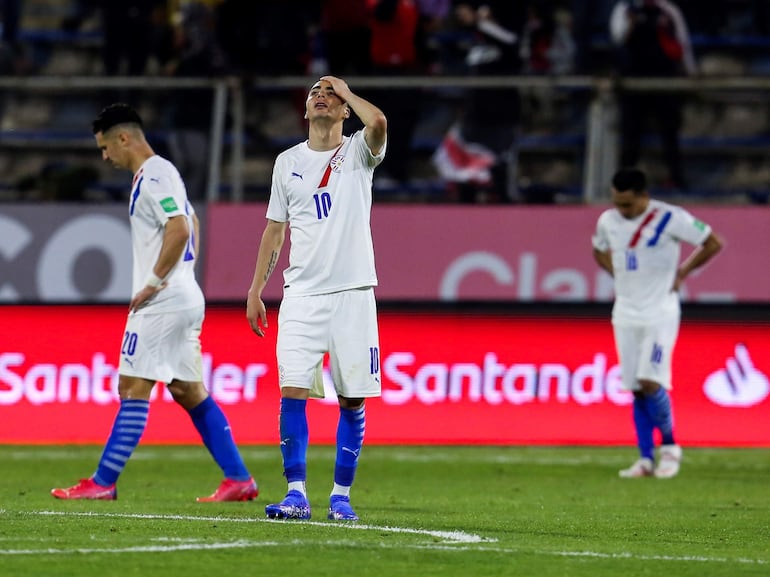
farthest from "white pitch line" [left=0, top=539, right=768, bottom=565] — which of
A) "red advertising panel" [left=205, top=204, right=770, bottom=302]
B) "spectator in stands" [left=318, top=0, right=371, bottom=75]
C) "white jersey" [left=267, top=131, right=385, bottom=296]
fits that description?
"spectator in stands" [left=318, top=0, right=371, bottom=75]

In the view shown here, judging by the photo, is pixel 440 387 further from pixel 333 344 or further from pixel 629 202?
pixel 333 344

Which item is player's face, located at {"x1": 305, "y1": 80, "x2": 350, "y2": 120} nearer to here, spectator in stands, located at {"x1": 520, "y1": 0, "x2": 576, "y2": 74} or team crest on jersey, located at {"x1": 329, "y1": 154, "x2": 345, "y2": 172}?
team crest on jersey, located at {"x1": 329, "y1": 154, "x2": 345, "y2": 172}

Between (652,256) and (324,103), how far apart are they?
537 cm

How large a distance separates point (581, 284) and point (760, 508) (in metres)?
5.67

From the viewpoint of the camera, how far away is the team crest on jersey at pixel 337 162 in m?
8.18

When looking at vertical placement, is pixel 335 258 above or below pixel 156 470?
above

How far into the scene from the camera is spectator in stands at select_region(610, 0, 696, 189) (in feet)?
50.7

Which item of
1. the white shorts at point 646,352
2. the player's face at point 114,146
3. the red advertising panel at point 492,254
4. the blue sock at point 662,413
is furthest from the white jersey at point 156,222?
the red advertising panel at point 492,254

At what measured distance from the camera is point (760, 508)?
9.76 metres

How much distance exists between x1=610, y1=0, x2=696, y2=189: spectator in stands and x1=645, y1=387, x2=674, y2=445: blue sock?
335cm

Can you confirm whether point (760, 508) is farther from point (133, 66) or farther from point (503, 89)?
point (133, 66)

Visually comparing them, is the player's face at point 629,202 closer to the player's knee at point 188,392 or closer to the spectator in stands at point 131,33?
the player's knee at point 188,392

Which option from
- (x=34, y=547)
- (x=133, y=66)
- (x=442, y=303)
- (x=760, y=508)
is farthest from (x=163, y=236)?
(x=133, y=66)

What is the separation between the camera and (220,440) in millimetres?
9836
